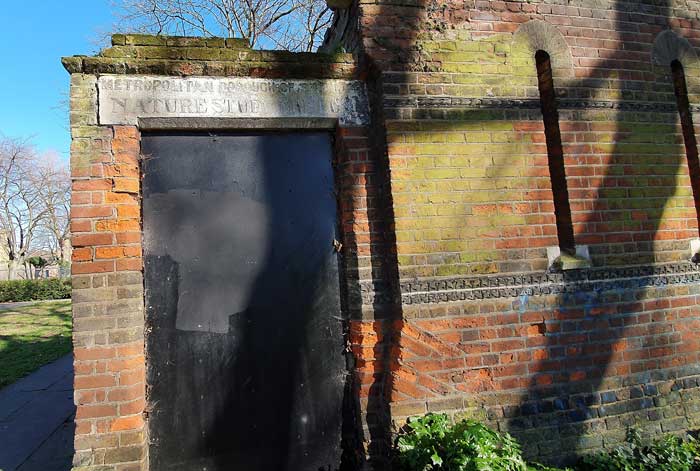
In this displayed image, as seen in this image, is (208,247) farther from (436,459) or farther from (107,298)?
(436,459)

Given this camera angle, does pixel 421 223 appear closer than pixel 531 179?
Yes

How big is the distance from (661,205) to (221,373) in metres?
3.92

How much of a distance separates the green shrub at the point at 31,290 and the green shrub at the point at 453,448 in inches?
1156

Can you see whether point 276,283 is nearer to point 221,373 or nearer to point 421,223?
point 221,373

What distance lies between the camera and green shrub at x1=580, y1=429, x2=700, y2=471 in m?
3.17

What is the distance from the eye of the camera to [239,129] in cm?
338

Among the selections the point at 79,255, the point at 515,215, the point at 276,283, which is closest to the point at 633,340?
the point at 515,215

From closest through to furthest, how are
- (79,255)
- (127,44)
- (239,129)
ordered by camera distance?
(79,255)
(127,44)
(239,129)

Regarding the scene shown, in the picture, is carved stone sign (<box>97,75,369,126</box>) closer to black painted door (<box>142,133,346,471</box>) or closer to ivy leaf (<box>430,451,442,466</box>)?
black painted door (<box>142,133,346,471</box>)

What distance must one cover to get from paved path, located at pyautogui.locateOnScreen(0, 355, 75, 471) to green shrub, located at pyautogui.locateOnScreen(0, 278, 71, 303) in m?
21.6

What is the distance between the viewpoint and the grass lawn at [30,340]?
8305mm

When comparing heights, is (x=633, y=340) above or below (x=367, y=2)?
below

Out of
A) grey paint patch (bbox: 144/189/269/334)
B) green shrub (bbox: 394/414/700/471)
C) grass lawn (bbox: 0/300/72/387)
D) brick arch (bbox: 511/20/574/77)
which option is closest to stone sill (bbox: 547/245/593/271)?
green shrub (bbox: 394/414/700/471)

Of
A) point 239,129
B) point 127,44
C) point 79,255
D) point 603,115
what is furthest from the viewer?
point 603,115
